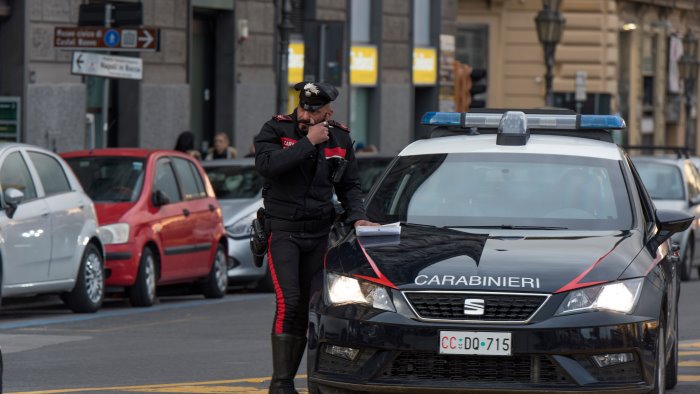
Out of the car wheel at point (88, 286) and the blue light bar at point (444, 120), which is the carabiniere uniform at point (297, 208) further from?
the car wheel at point (88, 286)

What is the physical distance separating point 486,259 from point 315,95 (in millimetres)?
1507

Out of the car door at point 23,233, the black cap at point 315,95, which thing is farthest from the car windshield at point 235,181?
the black cap at point 315,95

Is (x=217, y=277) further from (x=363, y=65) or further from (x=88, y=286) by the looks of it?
(x=363, y=65)

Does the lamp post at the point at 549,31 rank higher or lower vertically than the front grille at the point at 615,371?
higher

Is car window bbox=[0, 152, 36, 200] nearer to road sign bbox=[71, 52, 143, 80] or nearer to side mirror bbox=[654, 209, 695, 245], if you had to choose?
road sign bbox=[71, 52, 143, 80]

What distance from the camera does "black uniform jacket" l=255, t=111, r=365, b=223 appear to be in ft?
34.4

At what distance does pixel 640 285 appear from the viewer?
9367mm

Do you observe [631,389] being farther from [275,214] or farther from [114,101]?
[114,101]

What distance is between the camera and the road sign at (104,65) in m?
23.7

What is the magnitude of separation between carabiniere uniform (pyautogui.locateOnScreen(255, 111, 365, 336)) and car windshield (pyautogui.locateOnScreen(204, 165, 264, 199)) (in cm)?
1217

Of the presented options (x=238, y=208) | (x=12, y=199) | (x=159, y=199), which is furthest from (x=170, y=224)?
(x=12, y=199)

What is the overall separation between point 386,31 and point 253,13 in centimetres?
673

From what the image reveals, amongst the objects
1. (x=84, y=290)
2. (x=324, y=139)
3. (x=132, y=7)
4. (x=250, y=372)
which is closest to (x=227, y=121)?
(x=132, y=7)

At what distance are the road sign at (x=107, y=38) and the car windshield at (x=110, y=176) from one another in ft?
11.7
